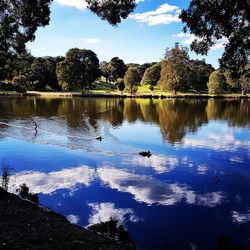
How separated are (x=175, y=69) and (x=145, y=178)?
117 meters

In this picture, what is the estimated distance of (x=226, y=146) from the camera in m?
39.1

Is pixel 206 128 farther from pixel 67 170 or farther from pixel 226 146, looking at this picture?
pixel 67 170

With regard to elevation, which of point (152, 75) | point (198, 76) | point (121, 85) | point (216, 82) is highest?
point (152, 75)

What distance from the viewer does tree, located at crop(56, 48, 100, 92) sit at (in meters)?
135

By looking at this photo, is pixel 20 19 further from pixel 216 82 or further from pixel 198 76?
pixel 198 76

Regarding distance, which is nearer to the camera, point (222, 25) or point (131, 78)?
point (222, 25)

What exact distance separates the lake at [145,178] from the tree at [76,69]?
8736 centimetres

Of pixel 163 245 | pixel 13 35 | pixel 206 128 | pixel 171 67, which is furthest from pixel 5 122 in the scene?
pixel 171 67

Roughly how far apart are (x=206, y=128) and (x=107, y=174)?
3053cm

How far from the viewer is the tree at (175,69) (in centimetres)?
13912

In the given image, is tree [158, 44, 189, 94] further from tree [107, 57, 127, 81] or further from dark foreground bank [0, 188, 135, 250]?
dark foreground bank [0, 188, 135, 250]

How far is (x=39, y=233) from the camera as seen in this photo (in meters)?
12.1

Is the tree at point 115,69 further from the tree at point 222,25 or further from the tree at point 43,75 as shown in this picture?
the tree at point 222,25

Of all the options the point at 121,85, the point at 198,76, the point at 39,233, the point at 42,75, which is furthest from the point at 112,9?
the point at 121,85
